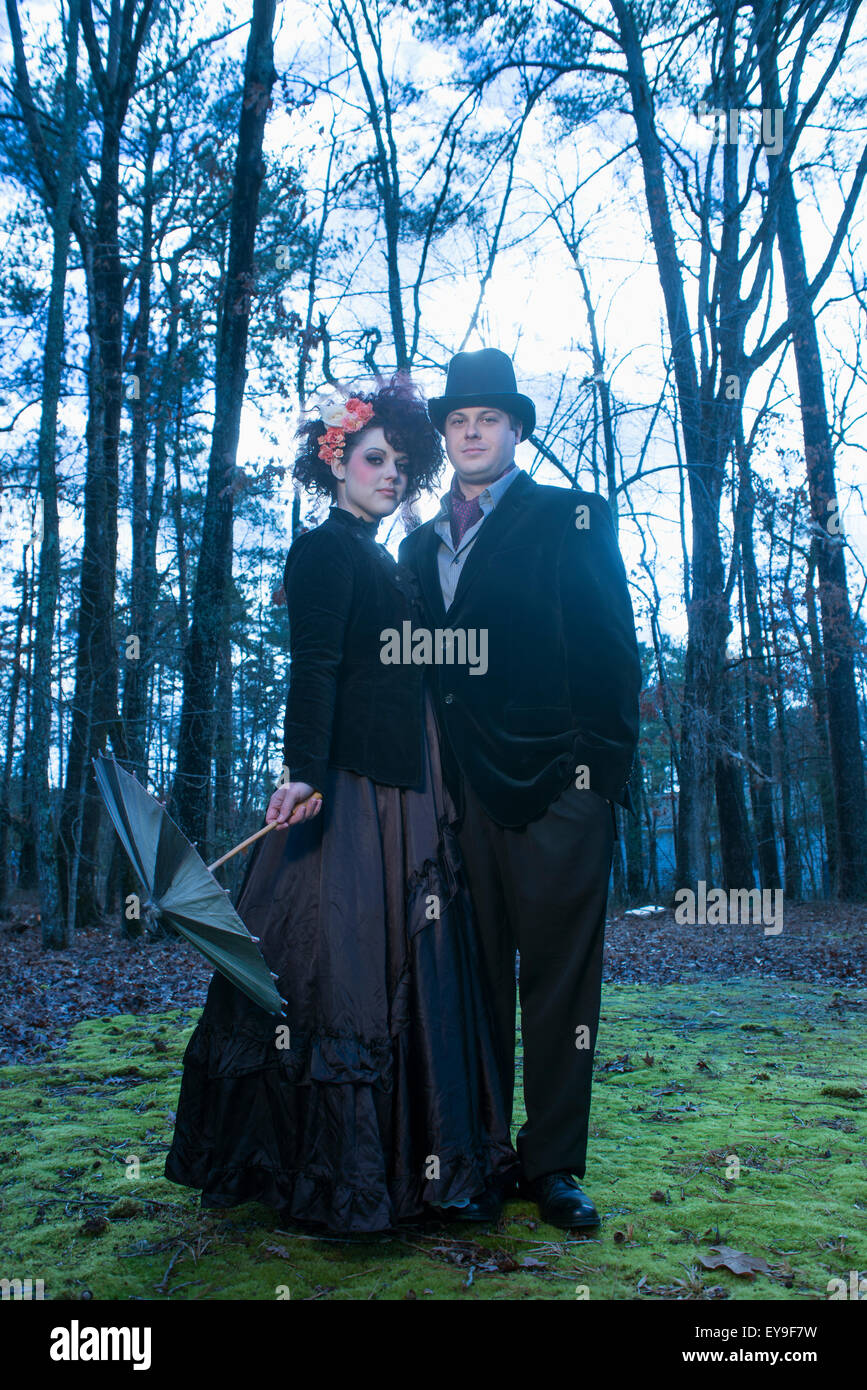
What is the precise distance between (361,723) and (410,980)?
690 mm

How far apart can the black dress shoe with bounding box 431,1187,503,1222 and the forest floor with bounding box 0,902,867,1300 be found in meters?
0.03

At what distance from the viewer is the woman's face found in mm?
2832

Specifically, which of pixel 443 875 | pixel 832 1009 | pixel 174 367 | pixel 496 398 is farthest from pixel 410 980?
pixel 174 367

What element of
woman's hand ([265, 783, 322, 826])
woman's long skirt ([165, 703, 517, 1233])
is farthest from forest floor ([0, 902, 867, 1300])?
woman's hand ([265, 783, 322, 826])

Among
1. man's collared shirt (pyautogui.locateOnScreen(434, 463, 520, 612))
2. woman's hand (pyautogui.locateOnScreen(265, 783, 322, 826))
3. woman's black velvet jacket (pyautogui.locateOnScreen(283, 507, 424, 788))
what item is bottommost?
woman's hand (pyautogui.locateOnScreen(265, 783, 322, 826))

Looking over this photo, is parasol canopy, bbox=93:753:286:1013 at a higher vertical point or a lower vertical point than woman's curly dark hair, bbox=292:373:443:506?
lower

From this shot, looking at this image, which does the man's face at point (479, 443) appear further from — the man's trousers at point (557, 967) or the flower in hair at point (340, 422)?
the man's trousers at point (557, 967)

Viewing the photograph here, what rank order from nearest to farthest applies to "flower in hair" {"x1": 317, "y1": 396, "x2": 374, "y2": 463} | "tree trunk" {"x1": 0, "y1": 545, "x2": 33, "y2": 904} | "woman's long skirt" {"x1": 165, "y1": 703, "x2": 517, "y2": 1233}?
"woman's long skirt" {"x1": 165, "y1": 703, "x2": 517, "y2": 1233} → "flower in hair" {"x1": 317, "y1": 396, "x2": 374, "y2": 463} → "tree trunk" {"x1": 0, "y1": 545, "x2": 33, "y2": 904}

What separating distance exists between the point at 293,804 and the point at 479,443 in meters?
1.26

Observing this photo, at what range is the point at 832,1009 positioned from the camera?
5.62 metres

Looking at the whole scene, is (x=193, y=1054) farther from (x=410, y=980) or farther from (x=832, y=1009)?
(x=832, y=1009)

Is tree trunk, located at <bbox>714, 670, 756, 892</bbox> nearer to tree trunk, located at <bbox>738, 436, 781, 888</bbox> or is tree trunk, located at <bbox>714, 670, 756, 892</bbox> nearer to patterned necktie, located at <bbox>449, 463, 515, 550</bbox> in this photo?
tree trunk, located at <bbox>738, 436, 781, 888</bbox>

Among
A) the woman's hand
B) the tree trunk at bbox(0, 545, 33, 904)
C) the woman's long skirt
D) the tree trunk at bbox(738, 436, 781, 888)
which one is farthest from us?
the tree trunk at bbox(738, 436, 781, 888)

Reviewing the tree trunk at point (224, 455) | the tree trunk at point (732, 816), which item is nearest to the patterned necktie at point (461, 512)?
the tree trunk at point (224, 455)
